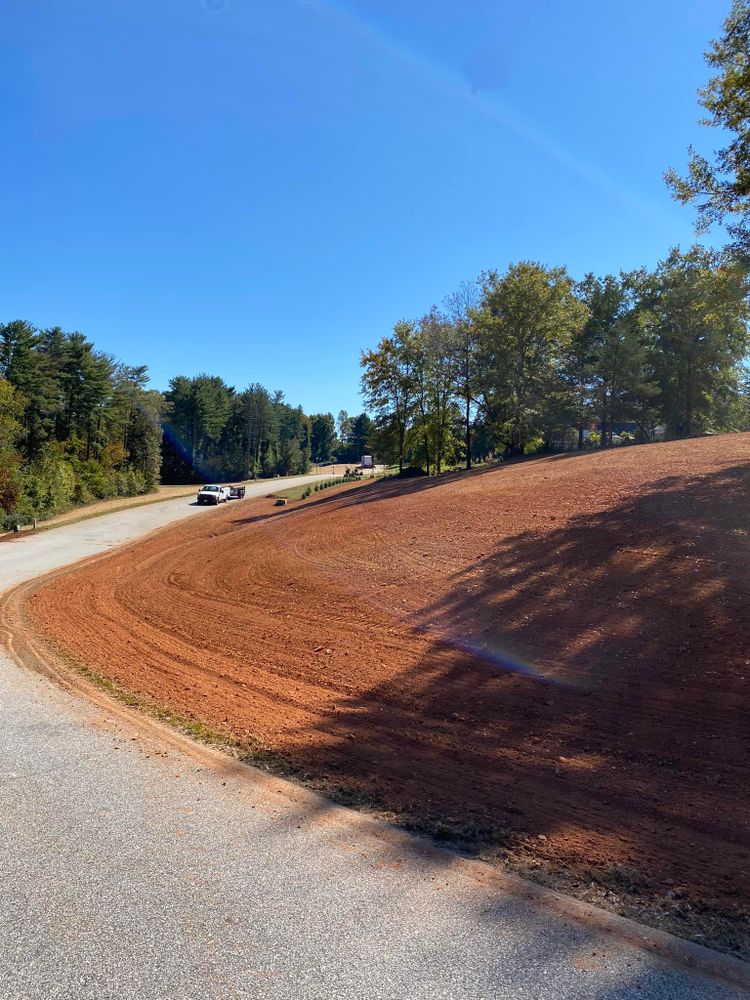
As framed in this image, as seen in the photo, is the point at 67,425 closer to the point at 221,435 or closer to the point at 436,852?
the point at 221,435

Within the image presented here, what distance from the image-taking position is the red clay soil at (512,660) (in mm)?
4160

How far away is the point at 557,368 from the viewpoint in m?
34.9

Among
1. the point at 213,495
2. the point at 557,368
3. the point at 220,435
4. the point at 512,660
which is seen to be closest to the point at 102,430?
the point at 213,495

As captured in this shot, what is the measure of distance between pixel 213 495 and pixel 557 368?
2972 cm

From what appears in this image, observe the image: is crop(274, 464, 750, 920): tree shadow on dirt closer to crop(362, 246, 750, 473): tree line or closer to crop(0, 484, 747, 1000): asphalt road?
crop(0, 484, 747, 1000): asphalt road

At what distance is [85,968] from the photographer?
8.64 feet

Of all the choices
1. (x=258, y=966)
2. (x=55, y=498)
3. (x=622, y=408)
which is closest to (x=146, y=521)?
(x=55, y=498)

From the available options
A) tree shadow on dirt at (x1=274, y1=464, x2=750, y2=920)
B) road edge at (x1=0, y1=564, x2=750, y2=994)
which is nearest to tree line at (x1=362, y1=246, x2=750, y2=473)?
tree shadow on dirt at (x1=274, y1=464, x2=750, y2=920)

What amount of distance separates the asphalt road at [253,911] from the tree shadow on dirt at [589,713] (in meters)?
0.67

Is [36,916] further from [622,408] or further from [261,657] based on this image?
[622,408]

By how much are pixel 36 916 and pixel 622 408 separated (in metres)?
38.5

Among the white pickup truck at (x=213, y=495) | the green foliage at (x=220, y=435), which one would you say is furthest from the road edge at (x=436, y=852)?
the green foliage at (x=220, y=435)

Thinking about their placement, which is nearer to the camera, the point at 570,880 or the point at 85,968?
the point at 85,968

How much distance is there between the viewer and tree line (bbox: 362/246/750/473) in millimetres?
32312
